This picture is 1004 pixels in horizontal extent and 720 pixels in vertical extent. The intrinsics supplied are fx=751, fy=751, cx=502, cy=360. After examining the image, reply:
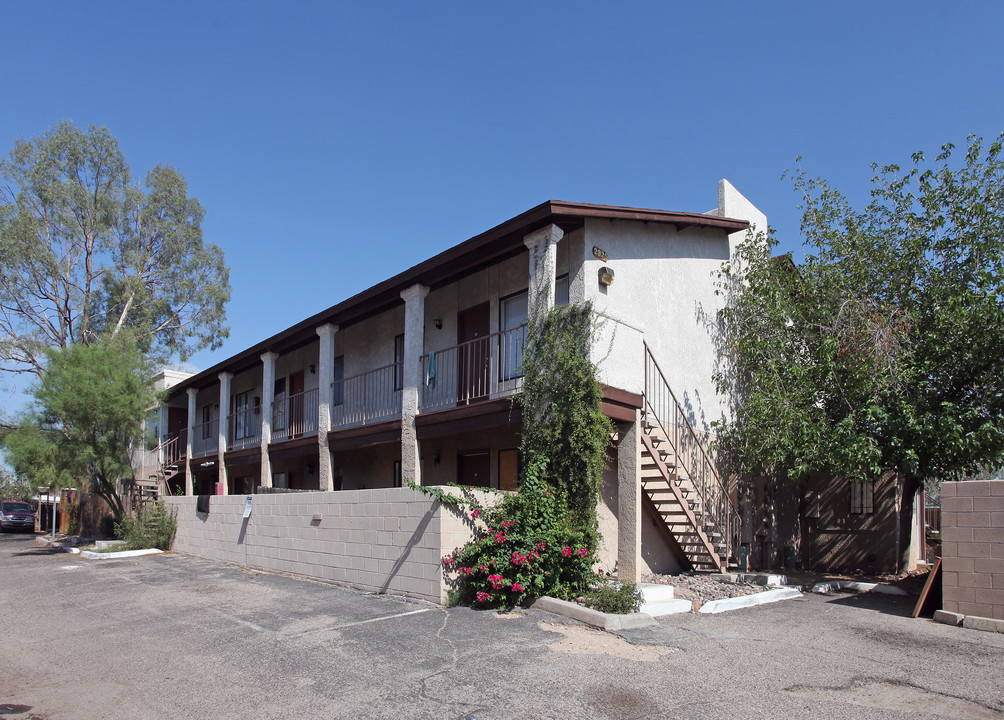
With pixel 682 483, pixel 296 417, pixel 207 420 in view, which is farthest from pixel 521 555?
pixel 207 420

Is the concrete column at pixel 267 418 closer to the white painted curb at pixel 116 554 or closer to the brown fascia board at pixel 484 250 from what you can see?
the brown fascia board at pixel 484 250

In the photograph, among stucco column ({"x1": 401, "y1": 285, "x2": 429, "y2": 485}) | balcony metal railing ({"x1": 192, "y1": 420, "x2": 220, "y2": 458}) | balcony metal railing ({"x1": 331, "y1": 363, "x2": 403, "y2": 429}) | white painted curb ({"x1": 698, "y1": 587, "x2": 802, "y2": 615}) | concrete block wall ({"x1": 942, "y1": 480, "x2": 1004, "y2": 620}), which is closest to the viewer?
concrete block wall ({"x1": 942, "y1": 480, "x2": 1004, "y2": 620})

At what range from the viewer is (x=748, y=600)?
10328 mm

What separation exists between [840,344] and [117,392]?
17.8m

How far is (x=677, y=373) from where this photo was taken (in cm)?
1351

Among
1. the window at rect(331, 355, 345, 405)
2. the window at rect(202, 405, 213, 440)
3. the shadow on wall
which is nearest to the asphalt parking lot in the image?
the window at rect(331, 355, 345, 405)

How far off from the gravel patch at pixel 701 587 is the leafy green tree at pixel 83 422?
15401 mm

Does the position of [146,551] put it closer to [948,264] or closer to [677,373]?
[677,373]

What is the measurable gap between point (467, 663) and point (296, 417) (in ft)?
39.4

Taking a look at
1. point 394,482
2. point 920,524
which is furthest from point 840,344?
point 394,482

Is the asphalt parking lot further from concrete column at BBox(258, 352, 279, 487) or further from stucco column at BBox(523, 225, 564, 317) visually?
concrete column at BBox(258, 352, 279, 487)

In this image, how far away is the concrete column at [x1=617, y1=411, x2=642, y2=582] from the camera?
36.0 feet

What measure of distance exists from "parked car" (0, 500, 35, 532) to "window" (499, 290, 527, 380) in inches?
1290

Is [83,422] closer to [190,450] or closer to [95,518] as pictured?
[190,450]
